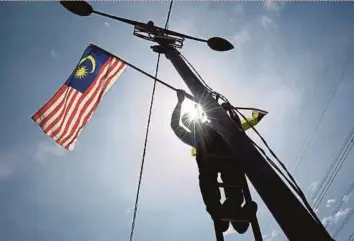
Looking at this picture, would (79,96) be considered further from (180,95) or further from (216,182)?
(216,182)

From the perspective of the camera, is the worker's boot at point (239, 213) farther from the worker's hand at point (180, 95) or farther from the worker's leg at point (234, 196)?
the worker's hand at point (180, 95)

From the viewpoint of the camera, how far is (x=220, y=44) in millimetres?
5051

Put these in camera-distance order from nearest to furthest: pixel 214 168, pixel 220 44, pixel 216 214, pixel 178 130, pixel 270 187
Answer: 1. pixel 270 187
2. pixel 216 214
3. pixel 214 168
4. pixel 178 130
5. pixel 220 44

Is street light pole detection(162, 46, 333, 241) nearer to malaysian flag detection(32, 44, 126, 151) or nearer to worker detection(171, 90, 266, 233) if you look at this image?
worker detection(171, 90, 266, 233)

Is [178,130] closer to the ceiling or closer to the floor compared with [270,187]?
closer to the ceiling

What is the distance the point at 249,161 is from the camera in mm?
2938

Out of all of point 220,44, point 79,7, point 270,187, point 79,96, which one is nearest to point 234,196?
point 270,187

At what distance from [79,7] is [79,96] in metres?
2.75

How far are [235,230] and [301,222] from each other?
6.74ft

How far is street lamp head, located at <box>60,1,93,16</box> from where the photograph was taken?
4.87 m

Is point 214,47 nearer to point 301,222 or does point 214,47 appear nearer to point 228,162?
point 228,162

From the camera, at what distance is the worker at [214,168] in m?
4.03

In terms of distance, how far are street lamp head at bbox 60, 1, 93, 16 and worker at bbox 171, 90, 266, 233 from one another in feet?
7.54

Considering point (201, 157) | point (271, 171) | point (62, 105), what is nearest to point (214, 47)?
point (201, 157)
